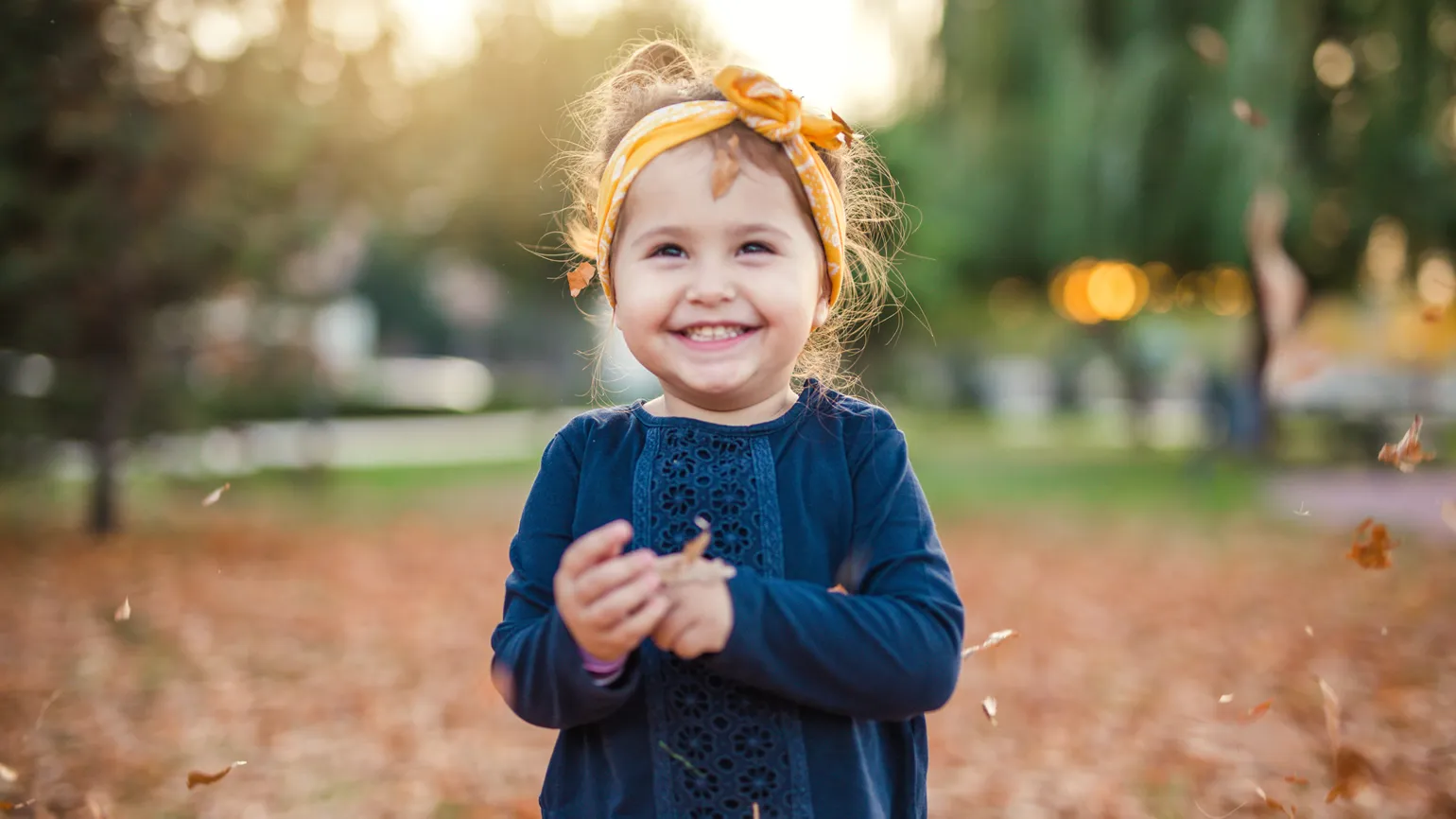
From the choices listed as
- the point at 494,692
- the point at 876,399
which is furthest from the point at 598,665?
the point at 494,692

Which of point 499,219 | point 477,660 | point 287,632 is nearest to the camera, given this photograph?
point 477,660

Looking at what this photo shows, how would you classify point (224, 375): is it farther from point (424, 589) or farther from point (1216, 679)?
point (1216, 679)

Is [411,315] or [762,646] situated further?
[411,315]

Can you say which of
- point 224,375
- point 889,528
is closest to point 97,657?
point 224,375

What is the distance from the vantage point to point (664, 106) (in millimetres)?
1840

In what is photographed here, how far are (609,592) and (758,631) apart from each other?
206 mm

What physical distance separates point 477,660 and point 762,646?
17.2 ft

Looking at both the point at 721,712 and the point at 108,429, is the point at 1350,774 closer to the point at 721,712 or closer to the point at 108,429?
the point at 721,712

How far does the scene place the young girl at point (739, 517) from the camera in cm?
154

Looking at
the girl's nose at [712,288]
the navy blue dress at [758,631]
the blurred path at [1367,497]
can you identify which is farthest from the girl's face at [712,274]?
the blurred path at [1367,497]

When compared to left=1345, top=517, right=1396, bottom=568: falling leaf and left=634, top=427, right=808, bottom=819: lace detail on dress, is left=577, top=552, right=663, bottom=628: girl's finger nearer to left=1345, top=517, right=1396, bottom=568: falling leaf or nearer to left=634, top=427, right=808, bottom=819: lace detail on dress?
Answer: left=634, top=427, right=808, bottom=819: lace detail on dress

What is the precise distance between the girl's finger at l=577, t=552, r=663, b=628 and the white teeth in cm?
43

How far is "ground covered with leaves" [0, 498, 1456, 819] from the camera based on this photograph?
14.2ft

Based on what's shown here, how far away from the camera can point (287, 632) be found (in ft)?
23.0
